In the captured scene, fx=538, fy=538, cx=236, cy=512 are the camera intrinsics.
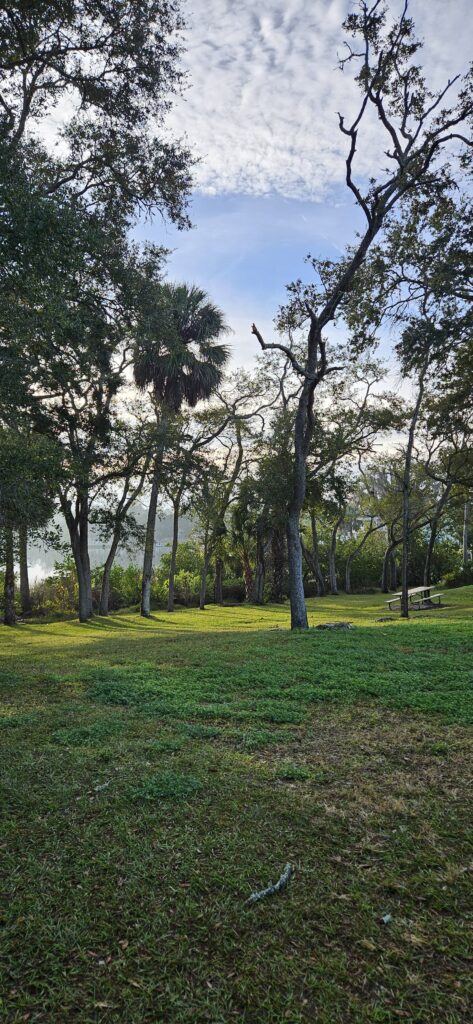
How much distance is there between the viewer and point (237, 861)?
2570mm

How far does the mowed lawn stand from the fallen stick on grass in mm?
29

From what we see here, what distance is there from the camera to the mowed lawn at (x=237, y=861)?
187 cm

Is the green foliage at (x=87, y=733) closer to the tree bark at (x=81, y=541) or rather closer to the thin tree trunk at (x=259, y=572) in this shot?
the tree bark at (x=81, y=541)

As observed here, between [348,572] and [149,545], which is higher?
[149,545]

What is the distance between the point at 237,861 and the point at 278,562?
28858mm

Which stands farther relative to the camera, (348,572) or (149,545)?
(348,572)

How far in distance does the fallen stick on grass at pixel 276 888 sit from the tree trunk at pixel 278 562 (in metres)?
26.6

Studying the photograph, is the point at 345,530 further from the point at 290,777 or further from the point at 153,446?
the point at 290,777

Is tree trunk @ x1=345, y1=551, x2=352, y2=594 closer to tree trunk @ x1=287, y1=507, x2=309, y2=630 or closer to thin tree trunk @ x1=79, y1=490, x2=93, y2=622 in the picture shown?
thin tree trunk @ x1=79, y1=490, x2=93, y2=622

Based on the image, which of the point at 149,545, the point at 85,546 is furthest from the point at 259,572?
the point at 85,546

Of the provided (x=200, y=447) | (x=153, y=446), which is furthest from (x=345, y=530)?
(x=153, y=446)

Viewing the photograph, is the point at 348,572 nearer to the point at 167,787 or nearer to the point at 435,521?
the point at 435,521

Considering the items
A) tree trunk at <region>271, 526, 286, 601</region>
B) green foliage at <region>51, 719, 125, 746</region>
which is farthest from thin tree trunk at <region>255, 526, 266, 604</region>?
green foliage at <region>51, 719, 125, 746</region>

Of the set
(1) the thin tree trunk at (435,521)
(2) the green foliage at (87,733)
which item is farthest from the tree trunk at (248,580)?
(2) the green foliage at (87,733)
